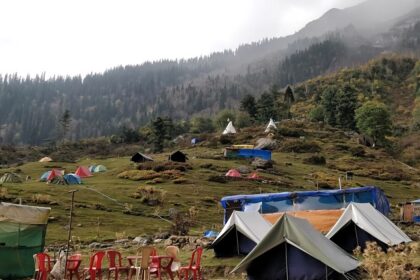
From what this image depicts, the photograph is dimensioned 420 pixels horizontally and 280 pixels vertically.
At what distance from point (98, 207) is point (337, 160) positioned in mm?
48210

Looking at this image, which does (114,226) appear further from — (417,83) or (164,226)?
(417,83)

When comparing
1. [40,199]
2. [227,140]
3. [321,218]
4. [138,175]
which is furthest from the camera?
[227,140]

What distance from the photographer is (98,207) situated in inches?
1503

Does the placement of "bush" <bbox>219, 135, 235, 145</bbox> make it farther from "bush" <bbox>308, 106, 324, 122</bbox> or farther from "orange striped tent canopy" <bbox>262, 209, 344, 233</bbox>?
"orange striped tent canopy" <bbox>262, 209, 344, 233</bbox>

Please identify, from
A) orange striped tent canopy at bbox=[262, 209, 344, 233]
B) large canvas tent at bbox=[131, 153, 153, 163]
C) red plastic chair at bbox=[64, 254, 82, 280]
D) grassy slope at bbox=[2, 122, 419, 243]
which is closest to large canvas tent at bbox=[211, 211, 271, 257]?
orange striped tent canopy at bbox=[262, 209, 344, 233]

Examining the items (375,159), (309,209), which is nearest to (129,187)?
(309,209)

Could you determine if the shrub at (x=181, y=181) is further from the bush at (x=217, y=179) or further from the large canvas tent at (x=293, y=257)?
the large canvas tent at (x=293, y=257)

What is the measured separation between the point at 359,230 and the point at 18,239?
Answer: 12.7m

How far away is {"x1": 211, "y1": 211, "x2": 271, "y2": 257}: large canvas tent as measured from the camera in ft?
67.9

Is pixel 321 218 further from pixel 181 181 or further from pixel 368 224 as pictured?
pixel 181 181

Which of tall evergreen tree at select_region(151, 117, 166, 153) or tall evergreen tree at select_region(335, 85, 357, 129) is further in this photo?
tall evergreen tree at select_region(335, 85, 357, 129)

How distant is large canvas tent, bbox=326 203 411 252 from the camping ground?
4.31m

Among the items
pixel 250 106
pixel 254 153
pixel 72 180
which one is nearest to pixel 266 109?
pixel 250 106

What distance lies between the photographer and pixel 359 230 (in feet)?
66.1
